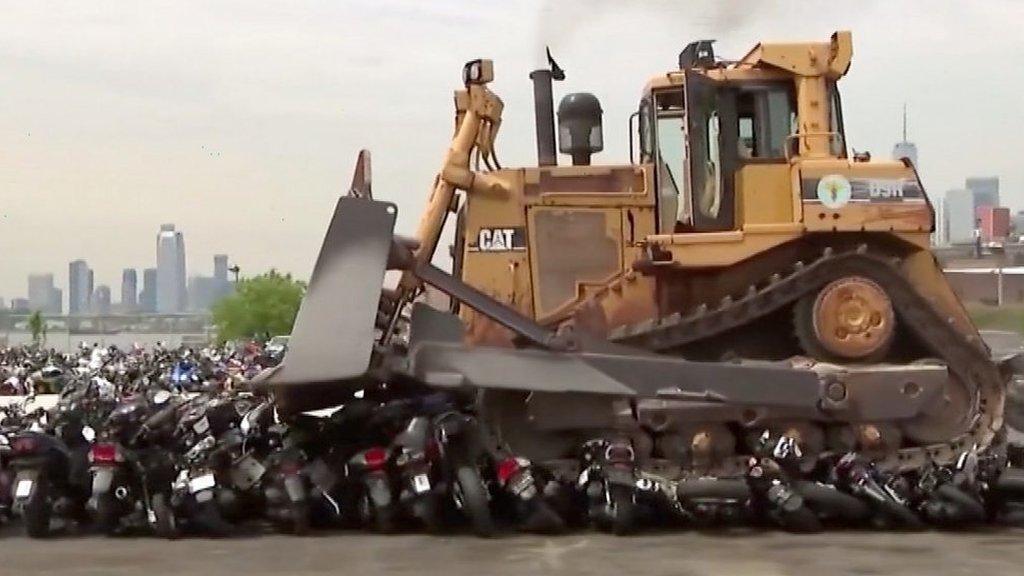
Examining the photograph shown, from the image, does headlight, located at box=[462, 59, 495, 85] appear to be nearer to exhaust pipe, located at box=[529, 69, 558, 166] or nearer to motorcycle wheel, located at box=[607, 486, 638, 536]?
exhaust pipe, located at box=[529, 69, 558, 166]

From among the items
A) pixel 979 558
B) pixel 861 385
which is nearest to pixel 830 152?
pixel 861 385

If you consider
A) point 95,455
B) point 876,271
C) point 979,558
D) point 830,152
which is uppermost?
point 830,152

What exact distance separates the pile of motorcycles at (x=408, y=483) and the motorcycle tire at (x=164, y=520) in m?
0.01

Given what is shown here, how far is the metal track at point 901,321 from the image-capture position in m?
10.2

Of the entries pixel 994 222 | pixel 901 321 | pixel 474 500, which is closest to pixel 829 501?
pixel 901 321

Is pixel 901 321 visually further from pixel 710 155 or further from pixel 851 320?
pixel 710 155

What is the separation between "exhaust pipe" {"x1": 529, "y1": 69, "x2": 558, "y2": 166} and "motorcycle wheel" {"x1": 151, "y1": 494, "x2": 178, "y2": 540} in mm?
4405

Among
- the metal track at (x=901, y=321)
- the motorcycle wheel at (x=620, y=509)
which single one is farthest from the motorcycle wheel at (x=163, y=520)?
the metal track at (x=901, y=321)

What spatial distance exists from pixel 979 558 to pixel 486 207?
481 cm

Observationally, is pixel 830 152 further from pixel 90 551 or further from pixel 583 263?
pixel 90 551

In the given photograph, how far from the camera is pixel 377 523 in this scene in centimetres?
958

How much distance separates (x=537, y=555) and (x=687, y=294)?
9.84 feet

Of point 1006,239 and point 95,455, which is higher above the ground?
point 1006,239

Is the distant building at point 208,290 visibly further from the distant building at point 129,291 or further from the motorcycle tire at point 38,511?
the motorcycle tire at point 38,511
